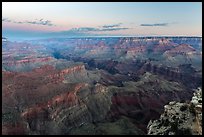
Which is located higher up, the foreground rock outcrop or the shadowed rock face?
the foreground rock outcrop

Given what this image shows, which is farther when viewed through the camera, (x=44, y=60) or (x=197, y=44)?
(x=197, y=44)

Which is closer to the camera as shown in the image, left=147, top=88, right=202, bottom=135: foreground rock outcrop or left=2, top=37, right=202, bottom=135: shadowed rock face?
left=147, top=88, right=202, bottom=135: foreground rock outcrop

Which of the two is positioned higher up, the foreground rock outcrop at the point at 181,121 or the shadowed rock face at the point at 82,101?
the foreground rock outcrop at the point at 181,121

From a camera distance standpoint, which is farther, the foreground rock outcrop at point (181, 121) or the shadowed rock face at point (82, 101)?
the shadowed rock face at point (82, 101)

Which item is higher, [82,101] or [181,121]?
[181,121]

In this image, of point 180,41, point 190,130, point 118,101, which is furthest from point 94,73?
point 180,41

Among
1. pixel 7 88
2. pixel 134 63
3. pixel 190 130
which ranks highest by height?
pixel 190 130

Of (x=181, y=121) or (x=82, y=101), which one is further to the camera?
(x=82, y=101)

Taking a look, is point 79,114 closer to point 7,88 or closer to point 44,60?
point 7,88
